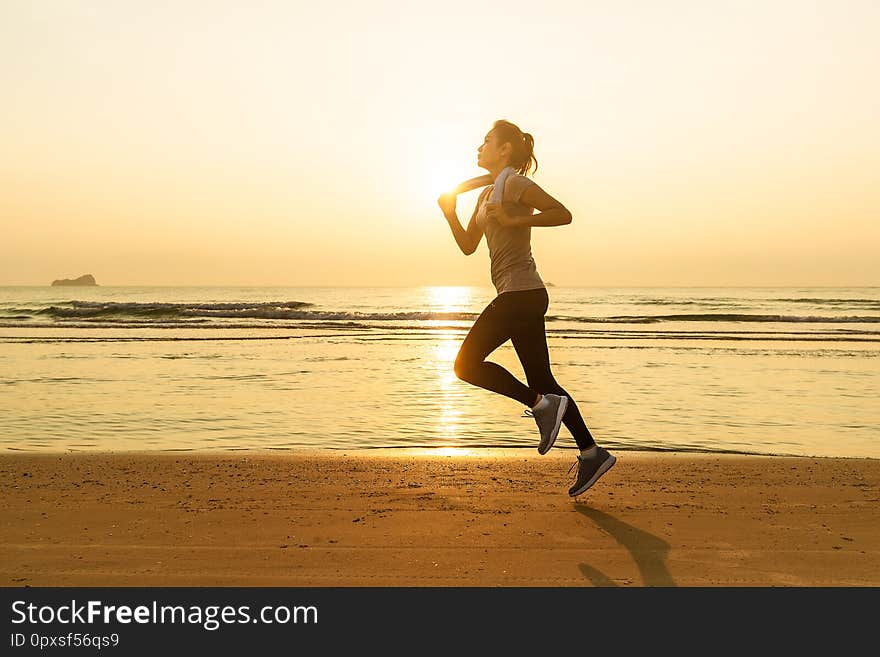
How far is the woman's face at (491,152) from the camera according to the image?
4828mm

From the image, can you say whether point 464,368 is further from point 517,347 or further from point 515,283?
point 515,283

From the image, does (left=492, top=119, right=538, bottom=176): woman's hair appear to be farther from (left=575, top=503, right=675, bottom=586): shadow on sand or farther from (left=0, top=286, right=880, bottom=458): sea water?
(left=0, top=286, right=880, bottom=458): sea water

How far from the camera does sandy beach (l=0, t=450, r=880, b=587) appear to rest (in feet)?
12.0

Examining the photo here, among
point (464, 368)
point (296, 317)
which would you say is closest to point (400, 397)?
point (464, 368)

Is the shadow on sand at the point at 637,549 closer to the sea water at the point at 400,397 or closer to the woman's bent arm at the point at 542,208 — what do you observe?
the woman's bent arm at the point at 542,208

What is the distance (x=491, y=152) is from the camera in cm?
484

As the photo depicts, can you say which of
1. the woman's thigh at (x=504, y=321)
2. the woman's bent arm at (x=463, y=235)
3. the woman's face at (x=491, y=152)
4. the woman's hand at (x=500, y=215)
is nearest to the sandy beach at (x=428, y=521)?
the woman's thigh at (x=504, y=321)

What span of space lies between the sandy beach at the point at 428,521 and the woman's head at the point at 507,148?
1.95 m

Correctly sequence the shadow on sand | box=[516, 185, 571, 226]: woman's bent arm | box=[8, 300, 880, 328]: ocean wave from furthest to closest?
1. box=[8, 300, 880, 328]: ocean wave
2. box=[516, 185, 571, 226]: woman's bent arm
3. the shadow on sand

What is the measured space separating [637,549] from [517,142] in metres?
2.28

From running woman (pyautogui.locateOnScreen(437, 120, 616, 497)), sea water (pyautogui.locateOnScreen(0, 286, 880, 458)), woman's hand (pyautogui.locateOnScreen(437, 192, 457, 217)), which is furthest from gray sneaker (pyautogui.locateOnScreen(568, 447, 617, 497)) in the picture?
sea water (pyautogui.locateOnScreen(0, 286, 880, 458))

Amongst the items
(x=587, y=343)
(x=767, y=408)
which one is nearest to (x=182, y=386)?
(x=767, y=408)

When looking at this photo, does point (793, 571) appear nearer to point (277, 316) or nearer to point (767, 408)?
point (767, 408)
